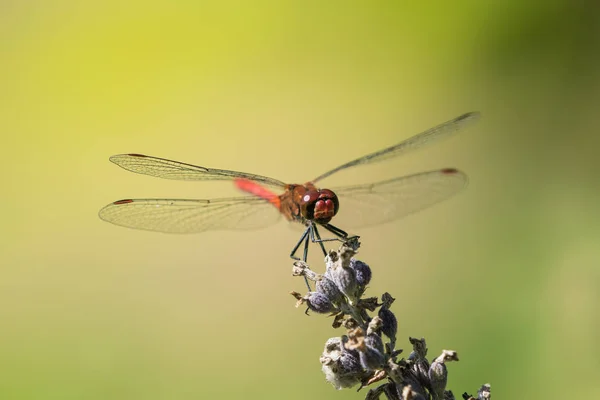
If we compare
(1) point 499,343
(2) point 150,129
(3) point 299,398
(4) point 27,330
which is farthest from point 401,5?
(4) point 27,330

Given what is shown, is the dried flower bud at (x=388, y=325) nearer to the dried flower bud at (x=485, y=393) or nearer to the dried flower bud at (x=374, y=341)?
the dried flower bud at (x=374, y=341)

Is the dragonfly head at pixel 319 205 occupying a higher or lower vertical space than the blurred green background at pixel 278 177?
lower

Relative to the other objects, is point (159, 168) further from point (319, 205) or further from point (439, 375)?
point (439, 375)

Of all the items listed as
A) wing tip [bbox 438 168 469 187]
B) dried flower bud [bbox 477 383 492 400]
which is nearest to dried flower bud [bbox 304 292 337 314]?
dried flower bud [bbox 477 383 492 400]

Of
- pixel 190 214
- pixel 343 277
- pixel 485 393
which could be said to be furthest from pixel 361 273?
pixel 190 214

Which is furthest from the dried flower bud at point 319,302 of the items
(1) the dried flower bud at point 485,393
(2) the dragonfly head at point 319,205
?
(2) the dragonfly head at point 319,205

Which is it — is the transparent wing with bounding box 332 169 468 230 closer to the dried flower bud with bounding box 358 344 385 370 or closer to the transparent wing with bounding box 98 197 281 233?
the transparent wing with bounding box 98 197 281 233
